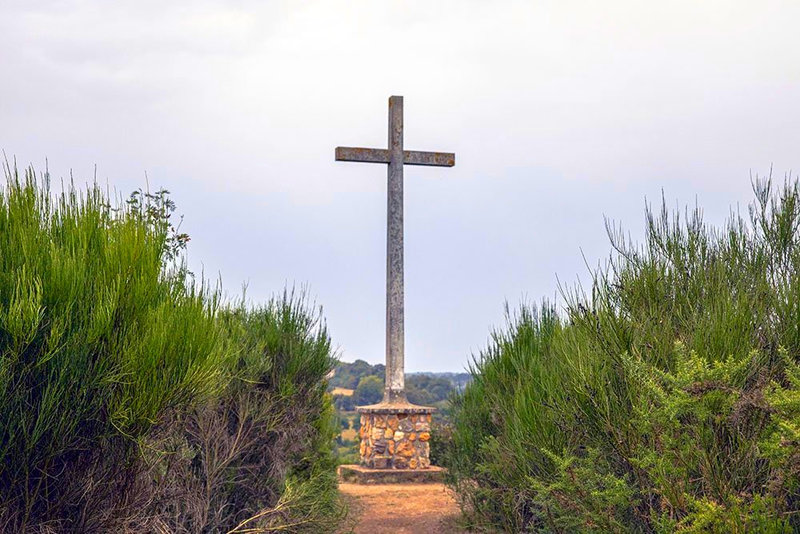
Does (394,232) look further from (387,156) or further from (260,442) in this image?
(260,442)

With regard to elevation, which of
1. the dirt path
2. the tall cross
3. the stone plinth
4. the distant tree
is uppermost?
the tall cross

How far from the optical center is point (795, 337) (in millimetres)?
6379

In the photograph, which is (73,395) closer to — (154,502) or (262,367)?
(154,502)

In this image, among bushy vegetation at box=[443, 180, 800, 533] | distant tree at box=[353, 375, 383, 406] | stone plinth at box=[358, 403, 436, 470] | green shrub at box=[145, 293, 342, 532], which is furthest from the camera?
distant tree at box=[353, 375, 383, 406]

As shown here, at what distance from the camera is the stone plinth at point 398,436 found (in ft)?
50.9

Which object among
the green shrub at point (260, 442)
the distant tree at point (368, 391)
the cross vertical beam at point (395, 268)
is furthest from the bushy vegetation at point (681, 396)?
the distant tree at point (368, 391)

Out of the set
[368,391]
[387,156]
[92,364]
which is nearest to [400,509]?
[387,156]

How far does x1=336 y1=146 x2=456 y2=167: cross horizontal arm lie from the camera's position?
1555 cm

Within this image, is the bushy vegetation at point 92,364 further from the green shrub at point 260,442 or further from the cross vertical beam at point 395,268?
the cross vertical beam at point 395,268

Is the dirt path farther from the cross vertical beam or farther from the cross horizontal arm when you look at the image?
the cross horizontal arm

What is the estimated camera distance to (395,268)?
15.6 meters

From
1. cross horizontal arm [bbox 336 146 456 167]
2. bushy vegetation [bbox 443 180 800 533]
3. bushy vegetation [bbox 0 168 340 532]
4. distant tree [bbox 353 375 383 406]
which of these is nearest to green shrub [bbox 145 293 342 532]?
bushy vegetation [bbox 0 168 340 532]

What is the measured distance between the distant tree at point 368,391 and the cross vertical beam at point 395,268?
17.5 meters

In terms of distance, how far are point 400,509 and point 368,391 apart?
2155 cm
